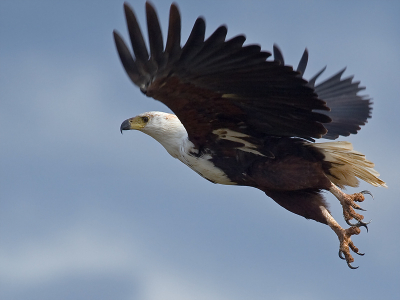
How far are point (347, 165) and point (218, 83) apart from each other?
198 centimetres

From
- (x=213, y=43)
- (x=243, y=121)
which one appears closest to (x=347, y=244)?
(x=243, y=121)

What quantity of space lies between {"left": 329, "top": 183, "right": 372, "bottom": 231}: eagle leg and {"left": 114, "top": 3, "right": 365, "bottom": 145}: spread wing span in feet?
2.70

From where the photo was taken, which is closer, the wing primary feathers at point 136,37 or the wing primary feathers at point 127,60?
the wing primary feathers at point 136,37

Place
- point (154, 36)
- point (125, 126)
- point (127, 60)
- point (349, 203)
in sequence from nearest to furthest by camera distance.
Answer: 1. point (154, 36)
2. point (127, 60)
3. point (349, 203)
4. point (125, 126)

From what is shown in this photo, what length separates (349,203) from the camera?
723 cm

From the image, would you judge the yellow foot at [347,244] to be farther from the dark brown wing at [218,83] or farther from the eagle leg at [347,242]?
the dark brown wing at [218,83]

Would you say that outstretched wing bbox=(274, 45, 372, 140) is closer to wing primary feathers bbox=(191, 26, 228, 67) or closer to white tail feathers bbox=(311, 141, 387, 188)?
white tail feathers bbox=(311, 141, 387, 188)

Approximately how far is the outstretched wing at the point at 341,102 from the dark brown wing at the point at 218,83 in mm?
1488

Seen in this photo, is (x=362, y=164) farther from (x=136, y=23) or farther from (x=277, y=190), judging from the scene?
(x=136, y=23)

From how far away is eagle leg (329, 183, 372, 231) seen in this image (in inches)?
282

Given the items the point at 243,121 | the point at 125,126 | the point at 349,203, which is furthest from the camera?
the point at 125,126

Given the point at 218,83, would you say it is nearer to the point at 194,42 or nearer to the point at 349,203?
the point at 194,42

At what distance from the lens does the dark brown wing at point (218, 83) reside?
5.99 m

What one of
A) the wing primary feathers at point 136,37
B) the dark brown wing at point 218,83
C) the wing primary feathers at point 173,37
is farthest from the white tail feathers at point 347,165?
the wing primary feathers at point 136,37
